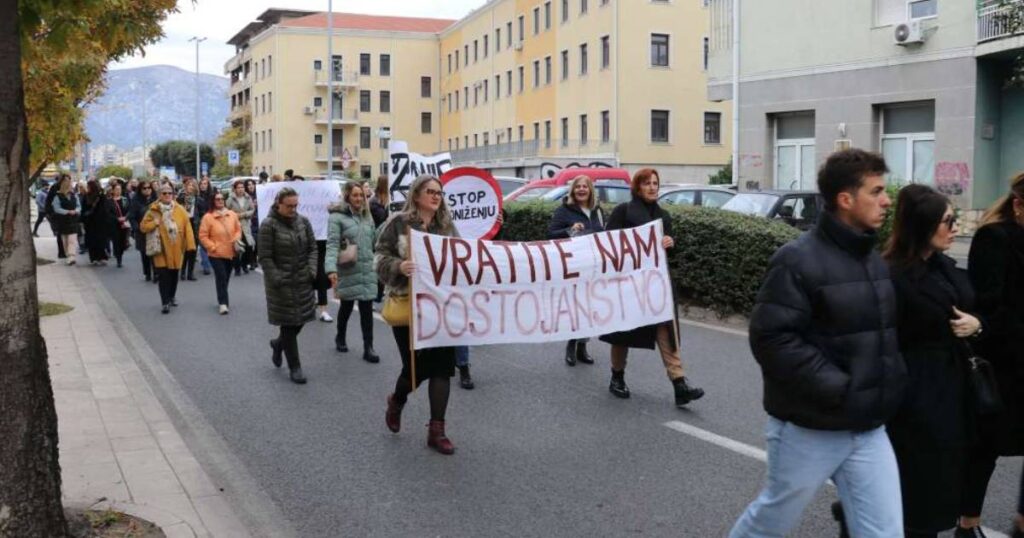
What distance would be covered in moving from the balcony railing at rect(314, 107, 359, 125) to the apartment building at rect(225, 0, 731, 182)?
0.08 m

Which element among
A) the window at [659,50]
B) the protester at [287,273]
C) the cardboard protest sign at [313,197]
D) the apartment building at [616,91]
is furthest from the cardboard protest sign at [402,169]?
the window at [659,50]

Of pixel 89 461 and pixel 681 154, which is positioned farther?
pixel 681 154

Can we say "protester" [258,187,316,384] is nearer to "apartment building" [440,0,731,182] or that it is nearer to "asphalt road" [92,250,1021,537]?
"asphalt road" [92,250,1021,537]

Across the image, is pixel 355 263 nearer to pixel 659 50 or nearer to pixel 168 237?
pixel 168 237

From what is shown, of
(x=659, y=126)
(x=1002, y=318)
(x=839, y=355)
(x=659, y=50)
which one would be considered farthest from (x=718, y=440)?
(x=659, y=50)

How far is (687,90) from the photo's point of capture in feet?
167

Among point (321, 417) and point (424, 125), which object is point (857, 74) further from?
point (424, 125)

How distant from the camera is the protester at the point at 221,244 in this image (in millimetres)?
13805

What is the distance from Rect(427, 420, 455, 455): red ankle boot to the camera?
259 inches

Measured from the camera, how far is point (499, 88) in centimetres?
6706

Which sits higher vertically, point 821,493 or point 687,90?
point 687,90

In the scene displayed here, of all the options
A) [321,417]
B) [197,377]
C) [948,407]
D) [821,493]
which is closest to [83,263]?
[197,377]

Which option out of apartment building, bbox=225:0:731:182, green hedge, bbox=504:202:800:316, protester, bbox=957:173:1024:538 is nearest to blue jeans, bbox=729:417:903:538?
protester, bbox=957:173:1024:538

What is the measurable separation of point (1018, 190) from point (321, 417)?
16.6 ft
